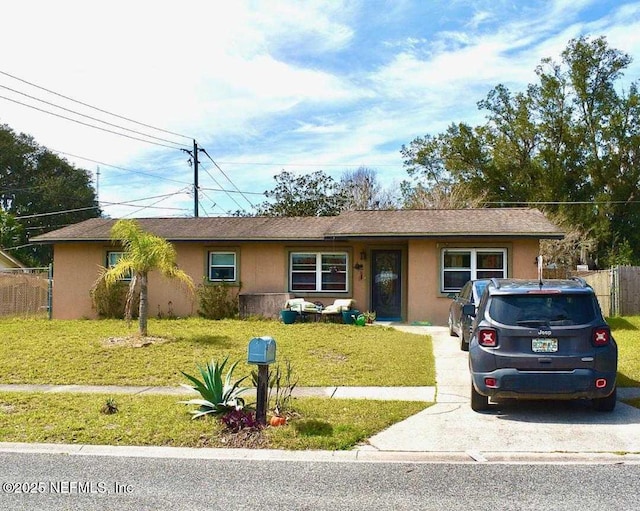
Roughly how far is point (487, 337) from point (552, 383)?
2.96 feet

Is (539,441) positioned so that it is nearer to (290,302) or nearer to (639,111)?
(290,302)

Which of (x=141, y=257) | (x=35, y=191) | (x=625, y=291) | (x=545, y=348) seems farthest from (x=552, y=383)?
(x=35, y=191)

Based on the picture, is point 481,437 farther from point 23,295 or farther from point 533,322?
point 23,295

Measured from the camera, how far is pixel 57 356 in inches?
465

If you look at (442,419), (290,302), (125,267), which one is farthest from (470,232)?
(442,419)

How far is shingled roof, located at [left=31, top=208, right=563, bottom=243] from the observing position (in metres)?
17.5

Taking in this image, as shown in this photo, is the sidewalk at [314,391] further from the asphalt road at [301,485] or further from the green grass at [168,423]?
the asphalt road at [301,485]

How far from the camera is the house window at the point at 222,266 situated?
775 inches

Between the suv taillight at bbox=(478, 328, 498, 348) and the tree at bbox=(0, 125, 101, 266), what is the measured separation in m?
47.3

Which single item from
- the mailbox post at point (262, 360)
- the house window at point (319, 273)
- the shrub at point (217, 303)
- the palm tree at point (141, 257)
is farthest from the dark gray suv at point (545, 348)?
the shrub at point (217, 303)

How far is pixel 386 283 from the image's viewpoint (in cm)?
1914

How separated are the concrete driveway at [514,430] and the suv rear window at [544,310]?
1198mm

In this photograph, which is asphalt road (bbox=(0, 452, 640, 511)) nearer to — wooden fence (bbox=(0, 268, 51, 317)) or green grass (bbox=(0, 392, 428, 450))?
green grass (bbox=(0, 392, 428, 450))

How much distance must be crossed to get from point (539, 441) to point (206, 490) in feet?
11.8
